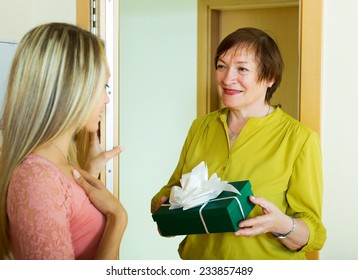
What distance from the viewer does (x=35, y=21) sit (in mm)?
1875

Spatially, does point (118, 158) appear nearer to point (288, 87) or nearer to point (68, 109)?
point (288, 87)

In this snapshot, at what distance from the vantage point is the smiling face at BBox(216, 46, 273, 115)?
4.27ft

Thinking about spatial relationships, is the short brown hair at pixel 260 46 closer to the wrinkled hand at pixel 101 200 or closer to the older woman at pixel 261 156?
the older woman at pixel 261 156

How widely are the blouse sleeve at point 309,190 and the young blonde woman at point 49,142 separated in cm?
44

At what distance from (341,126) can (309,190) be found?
211mm

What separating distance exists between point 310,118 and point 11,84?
0.75m

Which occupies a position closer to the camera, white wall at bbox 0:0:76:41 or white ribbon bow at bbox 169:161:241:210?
white ribbon bow at bbox 169:161:241:210

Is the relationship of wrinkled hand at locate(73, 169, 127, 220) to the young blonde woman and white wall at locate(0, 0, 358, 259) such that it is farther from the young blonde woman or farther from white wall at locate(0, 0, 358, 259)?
white wall at locate(0, 0, 358, 259)

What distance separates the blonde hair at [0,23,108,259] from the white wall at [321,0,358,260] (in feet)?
2.08

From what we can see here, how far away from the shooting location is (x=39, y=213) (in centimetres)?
90

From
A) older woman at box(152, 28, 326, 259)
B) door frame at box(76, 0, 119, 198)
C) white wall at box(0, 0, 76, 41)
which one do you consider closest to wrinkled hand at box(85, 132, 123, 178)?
door frame at box(76, 0, 119, 198)

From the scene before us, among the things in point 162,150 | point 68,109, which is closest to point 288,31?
point 162,150

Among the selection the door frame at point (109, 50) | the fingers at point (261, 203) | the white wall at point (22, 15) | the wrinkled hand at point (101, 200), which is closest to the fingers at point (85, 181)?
the wrinkled hand at point (101, 200)
